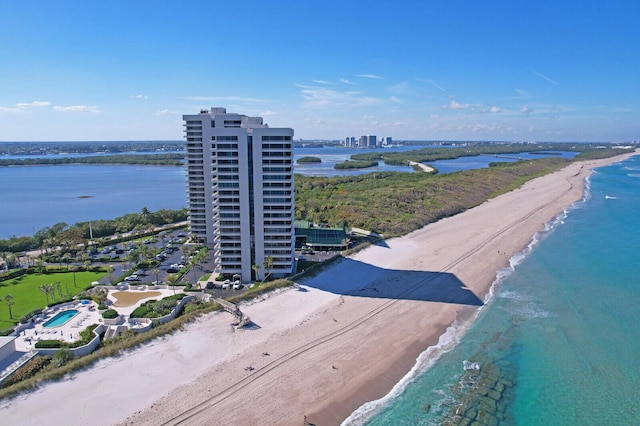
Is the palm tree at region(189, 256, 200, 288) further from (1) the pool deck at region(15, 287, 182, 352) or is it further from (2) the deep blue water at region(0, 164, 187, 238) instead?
(2) the deep blue water at region(0, 164, 187, 238)

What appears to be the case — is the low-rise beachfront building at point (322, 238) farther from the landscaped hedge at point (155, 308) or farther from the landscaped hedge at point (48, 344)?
the landscaped hedge at point (48, 344)

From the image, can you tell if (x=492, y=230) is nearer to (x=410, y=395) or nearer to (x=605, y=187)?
(x=410, y=395)

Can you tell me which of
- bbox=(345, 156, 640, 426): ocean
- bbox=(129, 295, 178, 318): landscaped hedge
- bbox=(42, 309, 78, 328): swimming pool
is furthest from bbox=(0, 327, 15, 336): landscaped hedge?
bbox=(345, 156, 640, 426): ocean

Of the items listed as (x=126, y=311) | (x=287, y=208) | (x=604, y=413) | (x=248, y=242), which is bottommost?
(x=604, y=413)

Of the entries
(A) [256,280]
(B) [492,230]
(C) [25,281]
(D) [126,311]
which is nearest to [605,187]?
(B) [492,230]

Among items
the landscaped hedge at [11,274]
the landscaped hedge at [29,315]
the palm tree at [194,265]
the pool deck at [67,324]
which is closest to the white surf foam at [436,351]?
the pool deck at [67,324]

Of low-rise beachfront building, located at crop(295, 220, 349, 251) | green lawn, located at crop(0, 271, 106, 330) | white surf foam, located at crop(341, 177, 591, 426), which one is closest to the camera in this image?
white surf foam, located at crop(341, 177, 591, 426)
